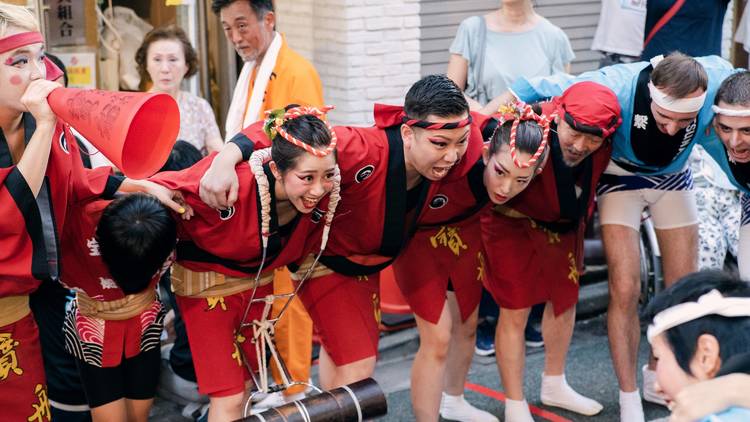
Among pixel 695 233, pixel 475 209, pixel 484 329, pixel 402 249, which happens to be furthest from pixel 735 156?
pixel 484 329

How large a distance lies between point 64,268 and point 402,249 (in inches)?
50.4

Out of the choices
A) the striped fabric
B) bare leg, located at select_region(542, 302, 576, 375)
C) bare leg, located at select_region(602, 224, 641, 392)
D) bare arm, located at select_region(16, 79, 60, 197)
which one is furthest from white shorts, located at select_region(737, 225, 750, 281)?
bare arm, located at select_region(16, 79, 60, 197)

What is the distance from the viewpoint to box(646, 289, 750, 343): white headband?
2641mm

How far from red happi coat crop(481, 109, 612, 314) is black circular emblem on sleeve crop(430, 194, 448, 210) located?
0.36 m

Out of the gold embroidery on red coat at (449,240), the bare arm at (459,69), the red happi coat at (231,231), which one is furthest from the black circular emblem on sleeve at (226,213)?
the bare arm at (459,69)

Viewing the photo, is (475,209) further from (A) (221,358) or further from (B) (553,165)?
(A) (221,358)

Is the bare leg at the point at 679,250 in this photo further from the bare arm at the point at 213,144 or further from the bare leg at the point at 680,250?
the bare arm at the point at 213,144

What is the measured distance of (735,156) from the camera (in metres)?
4.50

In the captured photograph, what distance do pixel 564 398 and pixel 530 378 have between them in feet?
1.17

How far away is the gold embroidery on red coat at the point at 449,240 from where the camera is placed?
4.50m

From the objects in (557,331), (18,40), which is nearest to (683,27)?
(557,331)

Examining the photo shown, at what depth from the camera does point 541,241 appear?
4762 millimetres

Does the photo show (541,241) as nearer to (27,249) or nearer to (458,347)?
(458,347)

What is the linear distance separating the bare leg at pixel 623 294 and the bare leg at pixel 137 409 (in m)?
1.95
